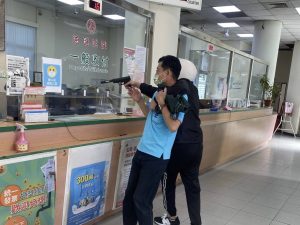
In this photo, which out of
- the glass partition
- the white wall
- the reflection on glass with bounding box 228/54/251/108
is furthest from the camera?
the white wall

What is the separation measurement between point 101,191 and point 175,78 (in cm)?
115

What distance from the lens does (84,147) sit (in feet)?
6.93

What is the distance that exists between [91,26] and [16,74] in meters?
0.99

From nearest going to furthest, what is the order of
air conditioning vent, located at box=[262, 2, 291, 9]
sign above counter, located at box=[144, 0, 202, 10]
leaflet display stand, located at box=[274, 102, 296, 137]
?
sign above counter, located at box=[144, 0, 202, 10] < air conditioning vent, located at box=[262, 2, 291, 9] < leaflet display stand, located at box=[274, 102, 296, 137]

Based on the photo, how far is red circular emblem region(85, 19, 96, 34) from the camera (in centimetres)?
267

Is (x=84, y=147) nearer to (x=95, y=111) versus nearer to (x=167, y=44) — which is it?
(x=95, y=111)

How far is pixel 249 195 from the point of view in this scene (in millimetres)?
3570

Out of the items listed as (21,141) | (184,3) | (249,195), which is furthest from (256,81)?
(21,141)

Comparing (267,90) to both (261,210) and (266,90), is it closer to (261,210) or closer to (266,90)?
(266,90)

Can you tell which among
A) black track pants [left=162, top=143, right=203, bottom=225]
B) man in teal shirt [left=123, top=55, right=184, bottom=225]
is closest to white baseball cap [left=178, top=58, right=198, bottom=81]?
man in teal shirt [left=123, top=55, right=184, bottom=225]

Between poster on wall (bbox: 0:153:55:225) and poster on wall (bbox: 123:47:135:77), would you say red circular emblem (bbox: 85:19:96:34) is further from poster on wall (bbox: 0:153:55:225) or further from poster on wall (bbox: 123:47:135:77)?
poster on wall (bbox: 0:153:55:225)

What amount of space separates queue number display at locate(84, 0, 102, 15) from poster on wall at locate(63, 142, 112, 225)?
1.21 metres

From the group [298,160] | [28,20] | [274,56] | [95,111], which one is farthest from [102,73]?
[274,56]

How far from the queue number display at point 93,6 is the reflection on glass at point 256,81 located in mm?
5137
